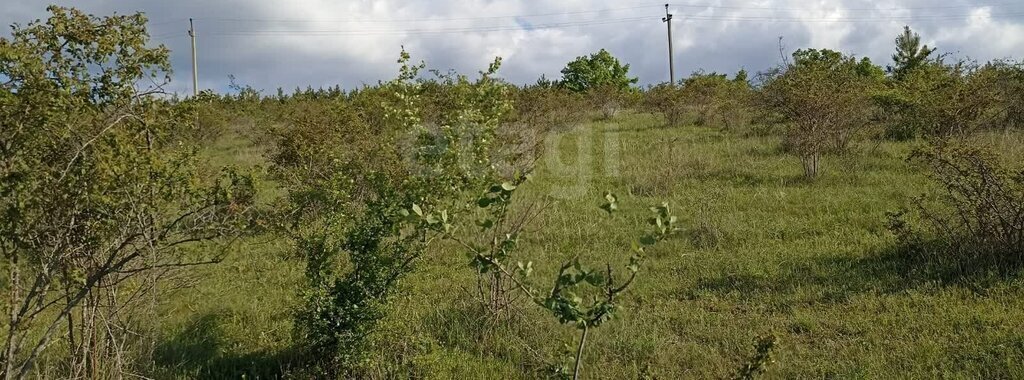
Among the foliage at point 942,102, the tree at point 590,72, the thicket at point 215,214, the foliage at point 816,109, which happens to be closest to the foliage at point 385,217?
the thicket at point 215,214

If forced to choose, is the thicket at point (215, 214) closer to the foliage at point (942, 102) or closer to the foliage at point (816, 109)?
the foliage at point (816, 109)

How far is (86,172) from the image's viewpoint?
2582mm

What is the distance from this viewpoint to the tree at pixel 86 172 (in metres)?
2.53

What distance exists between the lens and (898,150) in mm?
10023

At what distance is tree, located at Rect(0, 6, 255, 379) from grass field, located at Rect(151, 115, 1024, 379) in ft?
1.26

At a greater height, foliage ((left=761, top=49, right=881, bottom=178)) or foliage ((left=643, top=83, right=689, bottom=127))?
foliage ((left=643, top=83, right=689, bottom=127))

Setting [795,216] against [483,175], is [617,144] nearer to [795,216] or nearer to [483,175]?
[795,216]

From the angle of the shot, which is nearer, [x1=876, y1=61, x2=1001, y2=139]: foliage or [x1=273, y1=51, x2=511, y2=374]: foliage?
[x1=273, y1=51, x2=511, y2=374]: foliage

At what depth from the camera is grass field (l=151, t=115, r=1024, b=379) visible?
374cm

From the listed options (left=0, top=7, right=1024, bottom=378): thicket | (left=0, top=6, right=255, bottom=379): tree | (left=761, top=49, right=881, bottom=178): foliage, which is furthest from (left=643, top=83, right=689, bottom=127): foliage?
(left=0, top=6, right=255, bottom=379): tree

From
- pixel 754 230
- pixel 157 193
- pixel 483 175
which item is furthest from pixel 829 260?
pixel 157 193

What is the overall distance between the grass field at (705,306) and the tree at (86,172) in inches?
15.1

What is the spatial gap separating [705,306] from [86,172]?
3.82 metres

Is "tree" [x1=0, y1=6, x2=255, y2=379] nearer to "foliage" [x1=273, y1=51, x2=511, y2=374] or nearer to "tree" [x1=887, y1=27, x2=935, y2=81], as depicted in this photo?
"foliage" [x1=273, y1=51, x2=511, y2=374]
